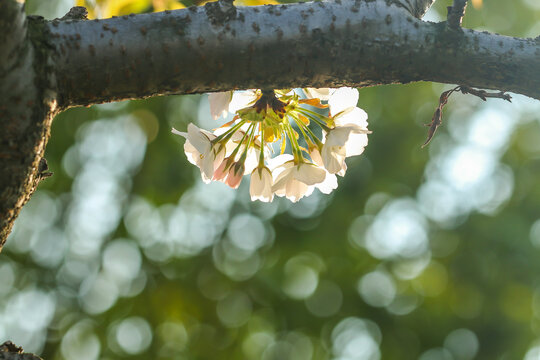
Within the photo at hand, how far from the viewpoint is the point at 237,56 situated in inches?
36.6

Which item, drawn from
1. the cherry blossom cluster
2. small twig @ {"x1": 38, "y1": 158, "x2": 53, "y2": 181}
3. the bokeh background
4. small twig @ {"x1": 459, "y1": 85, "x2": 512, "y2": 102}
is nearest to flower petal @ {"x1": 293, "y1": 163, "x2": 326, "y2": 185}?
the cherry blossom cluster

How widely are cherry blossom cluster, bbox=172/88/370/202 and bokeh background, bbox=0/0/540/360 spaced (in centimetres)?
563

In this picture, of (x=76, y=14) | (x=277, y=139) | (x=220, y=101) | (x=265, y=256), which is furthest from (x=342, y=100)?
(x=265, y=256)

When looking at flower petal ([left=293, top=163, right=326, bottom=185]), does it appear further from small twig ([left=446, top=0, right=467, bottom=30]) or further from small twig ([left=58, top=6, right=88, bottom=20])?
small twig ([left=58, top=6, right=88, bottom=20])

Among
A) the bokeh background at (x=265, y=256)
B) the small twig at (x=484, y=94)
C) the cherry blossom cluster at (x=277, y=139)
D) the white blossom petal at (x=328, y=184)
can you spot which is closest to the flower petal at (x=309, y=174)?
the cherry blossom cluster at (x=277, y=139)

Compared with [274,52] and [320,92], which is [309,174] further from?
[274,52]

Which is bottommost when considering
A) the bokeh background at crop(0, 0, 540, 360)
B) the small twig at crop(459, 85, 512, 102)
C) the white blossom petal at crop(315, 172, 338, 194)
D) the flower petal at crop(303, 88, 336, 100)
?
the bokeh background at crop(0, 0, 540, 360)

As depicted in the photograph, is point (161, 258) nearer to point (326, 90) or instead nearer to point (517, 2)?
point (326, 90)

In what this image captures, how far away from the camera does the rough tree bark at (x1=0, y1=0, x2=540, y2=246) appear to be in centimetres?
84

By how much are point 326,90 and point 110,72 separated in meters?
0.56

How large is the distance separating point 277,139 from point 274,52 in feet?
1.13

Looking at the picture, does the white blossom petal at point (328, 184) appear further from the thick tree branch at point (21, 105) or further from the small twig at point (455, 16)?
the thick tree branch at point (21, 105)

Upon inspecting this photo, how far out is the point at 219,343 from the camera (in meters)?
6.68

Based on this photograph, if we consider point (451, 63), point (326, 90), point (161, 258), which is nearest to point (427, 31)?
point (451, 63)
